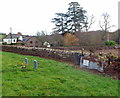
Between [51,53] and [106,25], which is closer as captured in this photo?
[51,53]

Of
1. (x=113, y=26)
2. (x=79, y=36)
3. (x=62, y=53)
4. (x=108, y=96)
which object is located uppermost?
(x=113, y=26)

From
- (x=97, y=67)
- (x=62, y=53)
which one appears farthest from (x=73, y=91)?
(x=62, y=53)

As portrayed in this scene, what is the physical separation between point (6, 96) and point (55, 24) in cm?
2441

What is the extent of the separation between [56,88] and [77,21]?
76.1 ft

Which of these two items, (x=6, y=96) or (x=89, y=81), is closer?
(x=6, y=96)

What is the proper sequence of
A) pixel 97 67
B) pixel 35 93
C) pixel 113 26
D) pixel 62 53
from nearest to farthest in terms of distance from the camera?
pixel 35 93, pixel 97 67, pixel 62 53, pixel 113 26

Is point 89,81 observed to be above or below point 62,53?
below

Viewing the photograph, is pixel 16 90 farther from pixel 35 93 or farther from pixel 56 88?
pixel 56 88

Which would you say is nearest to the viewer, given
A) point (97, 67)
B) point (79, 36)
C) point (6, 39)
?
point (97, 67)

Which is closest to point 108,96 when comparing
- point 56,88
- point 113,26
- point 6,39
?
point 56,88

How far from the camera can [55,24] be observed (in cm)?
2655

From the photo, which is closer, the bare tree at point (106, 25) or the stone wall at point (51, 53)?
the stone wall at point (51, 53)

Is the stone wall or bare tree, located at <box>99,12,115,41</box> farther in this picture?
bare tree, located at <box>99,12,115,41</box>

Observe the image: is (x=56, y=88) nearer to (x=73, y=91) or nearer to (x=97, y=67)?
(x=73, y=91)
